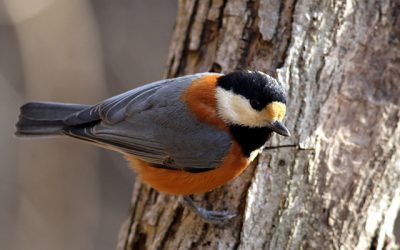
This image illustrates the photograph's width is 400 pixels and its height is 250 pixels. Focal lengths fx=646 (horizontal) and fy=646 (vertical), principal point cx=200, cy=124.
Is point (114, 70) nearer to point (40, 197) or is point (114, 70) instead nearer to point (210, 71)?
point (40, 197)

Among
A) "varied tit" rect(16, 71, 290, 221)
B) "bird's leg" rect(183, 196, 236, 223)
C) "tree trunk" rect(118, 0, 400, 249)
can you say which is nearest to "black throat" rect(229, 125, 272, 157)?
"varied tit" rect(16, 71, 290, 221)

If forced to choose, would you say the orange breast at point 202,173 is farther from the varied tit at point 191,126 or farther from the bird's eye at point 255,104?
the bird's eye at point 255,104

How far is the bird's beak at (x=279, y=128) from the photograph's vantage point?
3352 millimetres

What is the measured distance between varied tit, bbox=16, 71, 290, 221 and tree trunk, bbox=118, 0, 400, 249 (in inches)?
5.6

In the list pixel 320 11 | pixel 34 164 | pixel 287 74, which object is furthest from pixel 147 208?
pixel 34 164

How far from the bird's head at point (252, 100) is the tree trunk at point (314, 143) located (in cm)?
24

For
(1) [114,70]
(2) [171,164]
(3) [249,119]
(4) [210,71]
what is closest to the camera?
(3) [249,119]

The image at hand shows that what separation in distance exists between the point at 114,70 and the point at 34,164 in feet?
6.26

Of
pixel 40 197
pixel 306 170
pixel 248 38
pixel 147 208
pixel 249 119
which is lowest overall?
pixel 40 197

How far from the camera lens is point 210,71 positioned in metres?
4.02

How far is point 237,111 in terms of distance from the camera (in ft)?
11.5

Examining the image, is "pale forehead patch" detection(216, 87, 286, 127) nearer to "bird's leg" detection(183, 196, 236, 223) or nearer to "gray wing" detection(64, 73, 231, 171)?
"gray wing" detection(64, 73, 231, 171)

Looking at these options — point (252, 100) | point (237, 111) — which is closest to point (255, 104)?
point (252, 100)

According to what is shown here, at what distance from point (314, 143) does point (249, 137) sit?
364 millimetres
